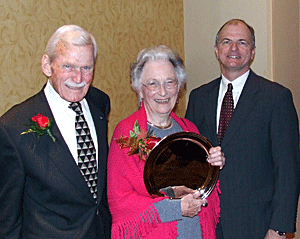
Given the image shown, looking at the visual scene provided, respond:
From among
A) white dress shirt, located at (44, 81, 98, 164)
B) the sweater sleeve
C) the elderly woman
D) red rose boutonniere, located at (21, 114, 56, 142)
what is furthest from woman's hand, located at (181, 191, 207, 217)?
red rose boutonniere, located at (21, 114, 56, 142)

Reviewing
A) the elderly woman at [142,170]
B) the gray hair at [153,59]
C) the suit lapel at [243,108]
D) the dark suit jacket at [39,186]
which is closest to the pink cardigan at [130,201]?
the elderly woman at [142,170]

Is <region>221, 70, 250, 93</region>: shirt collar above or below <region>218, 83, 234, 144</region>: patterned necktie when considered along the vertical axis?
above

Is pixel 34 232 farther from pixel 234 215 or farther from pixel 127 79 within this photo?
pixel 127 79

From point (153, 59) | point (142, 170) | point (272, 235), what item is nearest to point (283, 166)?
point (272, 235)

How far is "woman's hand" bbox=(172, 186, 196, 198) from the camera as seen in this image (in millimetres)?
1896

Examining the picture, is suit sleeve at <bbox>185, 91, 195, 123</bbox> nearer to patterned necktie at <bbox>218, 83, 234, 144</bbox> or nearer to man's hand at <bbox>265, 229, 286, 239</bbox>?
patterned necktie at <bbox>218, 83, 234, 144</bbox>

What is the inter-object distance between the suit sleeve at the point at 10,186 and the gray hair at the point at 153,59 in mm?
681

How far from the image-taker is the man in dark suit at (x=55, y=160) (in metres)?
1.65

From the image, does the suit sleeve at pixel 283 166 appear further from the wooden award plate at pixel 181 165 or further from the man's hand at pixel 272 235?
the wooden award plate at pixel 181 165

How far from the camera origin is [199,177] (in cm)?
196

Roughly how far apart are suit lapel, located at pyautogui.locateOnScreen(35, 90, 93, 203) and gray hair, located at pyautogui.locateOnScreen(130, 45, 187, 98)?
0.48 meters

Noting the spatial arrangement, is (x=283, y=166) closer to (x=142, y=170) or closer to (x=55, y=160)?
(x=142, y=170)

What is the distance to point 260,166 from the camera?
220cm

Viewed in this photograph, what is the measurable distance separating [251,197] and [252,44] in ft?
2.89
